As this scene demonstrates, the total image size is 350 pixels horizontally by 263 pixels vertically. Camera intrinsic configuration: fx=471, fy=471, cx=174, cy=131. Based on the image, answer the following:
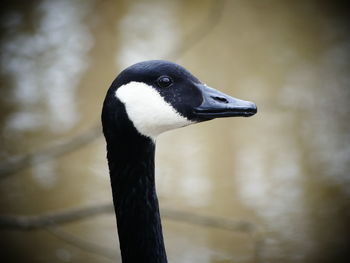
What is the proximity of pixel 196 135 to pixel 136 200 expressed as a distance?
11.9ft

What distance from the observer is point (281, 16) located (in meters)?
7.99

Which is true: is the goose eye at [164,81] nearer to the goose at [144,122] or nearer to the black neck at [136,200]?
the goose at [144,122]

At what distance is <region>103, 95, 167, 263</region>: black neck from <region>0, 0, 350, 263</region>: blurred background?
134 centimetres

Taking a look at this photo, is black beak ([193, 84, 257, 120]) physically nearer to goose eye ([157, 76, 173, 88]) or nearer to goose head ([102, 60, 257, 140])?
goose head ([102, 60, 257, 140])

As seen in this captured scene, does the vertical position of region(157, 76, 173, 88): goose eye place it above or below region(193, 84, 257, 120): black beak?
above

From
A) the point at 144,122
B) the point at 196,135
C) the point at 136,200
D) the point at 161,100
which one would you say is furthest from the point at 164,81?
the point at 196,135

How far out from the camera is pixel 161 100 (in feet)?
5.86

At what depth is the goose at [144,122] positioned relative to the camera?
1736 mm

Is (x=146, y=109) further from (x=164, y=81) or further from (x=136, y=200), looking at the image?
(x=136, y=200)

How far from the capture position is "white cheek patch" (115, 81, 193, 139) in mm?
1725

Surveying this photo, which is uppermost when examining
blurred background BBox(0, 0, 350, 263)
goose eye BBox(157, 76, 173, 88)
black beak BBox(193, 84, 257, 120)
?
blurred background BBox(0, 0, 350, 263)

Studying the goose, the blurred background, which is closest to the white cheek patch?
the goose

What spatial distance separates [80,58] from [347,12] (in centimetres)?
442

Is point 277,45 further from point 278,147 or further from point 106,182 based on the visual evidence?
point 106,182
